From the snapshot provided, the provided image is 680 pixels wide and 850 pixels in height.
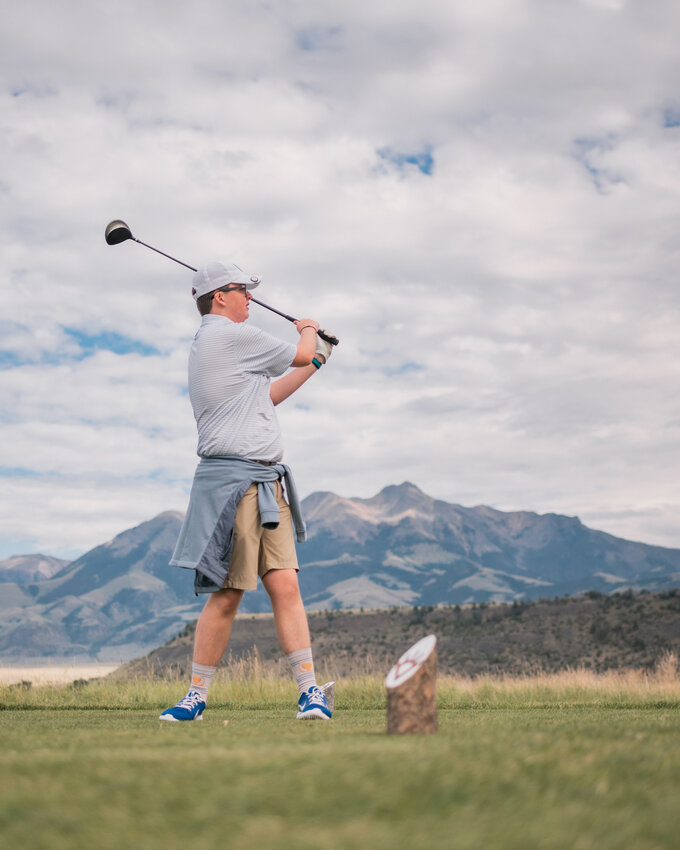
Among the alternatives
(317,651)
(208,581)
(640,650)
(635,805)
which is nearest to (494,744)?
(635,805)

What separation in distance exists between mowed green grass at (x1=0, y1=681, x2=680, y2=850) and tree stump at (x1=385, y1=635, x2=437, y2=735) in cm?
40

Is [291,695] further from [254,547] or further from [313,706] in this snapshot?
[254,547]

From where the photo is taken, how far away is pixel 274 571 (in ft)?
18.3

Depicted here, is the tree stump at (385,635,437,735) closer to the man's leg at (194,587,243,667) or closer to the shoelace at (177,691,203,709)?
the man's leg at (194,587,243,667)

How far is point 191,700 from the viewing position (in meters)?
5.44

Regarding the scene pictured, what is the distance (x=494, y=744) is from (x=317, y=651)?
70.9 meters

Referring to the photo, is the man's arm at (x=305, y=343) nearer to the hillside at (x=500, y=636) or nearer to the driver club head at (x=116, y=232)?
the driver club head at (x=116, y=232)

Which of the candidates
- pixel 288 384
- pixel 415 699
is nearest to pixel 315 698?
pixel 415 699

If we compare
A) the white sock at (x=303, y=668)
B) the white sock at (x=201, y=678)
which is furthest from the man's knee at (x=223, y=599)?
the white sock at (x=303, y=668)

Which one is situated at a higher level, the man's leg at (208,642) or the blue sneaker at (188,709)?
the man's leg at (208,642)

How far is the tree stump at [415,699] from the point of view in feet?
11.8

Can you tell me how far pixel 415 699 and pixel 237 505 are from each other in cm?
213

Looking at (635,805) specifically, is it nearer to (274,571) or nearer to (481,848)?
(481,848)

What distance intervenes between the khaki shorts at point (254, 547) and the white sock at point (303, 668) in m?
0.53
